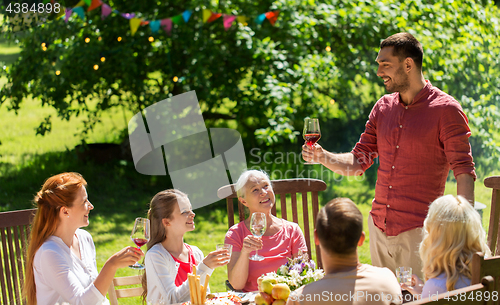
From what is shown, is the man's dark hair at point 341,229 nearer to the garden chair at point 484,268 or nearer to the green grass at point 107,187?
the garden chair at point 484,268

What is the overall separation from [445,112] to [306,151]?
0.83 meters

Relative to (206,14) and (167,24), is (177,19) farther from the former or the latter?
(206,14)

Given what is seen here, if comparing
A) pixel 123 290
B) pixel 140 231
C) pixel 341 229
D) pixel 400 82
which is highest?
pixel 400 82

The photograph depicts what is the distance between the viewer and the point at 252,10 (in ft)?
21.8

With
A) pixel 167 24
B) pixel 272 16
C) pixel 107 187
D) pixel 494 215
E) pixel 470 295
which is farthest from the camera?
pixel 107 187

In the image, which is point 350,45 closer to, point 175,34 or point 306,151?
point 175,34

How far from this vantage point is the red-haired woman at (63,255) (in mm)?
2275

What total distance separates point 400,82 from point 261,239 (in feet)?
4.12

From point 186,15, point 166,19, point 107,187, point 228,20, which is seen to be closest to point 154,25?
point 166,19

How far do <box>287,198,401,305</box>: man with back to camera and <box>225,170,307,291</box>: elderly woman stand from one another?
1.09m

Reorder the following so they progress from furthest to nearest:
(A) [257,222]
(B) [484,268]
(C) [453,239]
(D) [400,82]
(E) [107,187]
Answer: (E) [107,187]
(D) [400,82]
(A) [257,222]
(C) [453,239]
(B) [484,268]

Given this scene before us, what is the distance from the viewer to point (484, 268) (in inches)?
69.7

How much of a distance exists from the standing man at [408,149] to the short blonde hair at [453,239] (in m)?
0.65

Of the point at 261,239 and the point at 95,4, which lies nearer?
the point at 261,239
